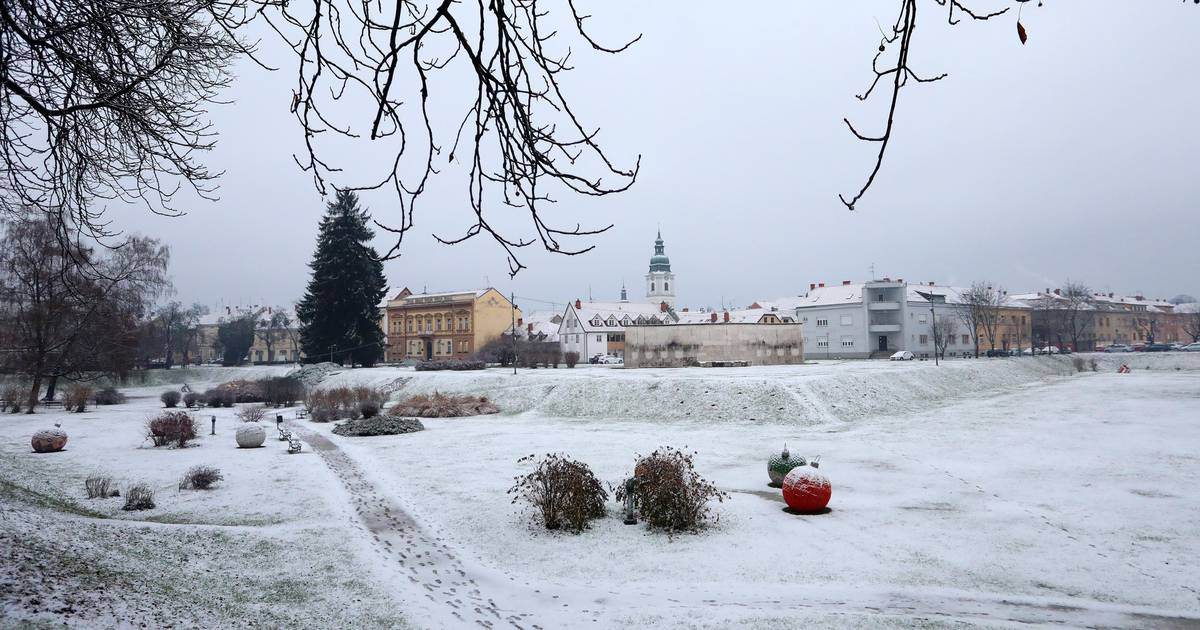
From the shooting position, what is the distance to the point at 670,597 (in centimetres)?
805

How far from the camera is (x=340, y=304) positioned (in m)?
55.5

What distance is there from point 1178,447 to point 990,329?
65.8 metres

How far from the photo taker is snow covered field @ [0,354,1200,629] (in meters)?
7.45

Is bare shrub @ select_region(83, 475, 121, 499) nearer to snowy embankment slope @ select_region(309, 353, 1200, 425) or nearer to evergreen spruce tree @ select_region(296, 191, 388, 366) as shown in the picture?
snowy embankment slope @ select_region(309, 353, 1200, 425)

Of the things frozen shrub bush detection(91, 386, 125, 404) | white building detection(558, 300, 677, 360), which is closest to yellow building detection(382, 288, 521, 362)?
white building detection(558, 300, 677, 360)

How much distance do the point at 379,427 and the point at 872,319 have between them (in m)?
62.7

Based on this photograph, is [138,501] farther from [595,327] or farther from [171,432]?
[595,327]

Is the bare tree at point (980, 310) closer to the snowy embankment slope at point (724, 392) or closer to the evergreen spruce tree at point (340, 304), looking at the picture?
the snowy embankment slope at point (724, 392)

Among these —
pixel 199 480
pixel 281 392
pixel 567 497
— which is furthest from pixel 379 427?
pixel 281 392

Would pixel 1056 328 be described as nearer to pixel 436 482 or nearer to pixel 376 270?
pixel 376 270

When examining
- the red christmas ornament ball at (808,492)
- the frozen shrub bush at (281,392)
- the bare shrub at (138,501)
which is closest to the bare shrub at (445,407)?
the frozen shrub bush at (281,392)

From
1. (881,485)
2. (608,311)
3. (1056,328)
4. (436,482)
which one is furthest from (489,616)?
(1056,328)

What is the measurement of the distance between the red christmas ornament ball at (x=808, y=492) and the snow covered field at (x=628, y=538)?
29 centimetres

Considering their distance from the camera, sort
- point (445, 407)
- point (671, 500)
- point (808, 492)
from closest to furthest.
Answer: point (671, 500)
point (808, 492)
point (445, 407)
